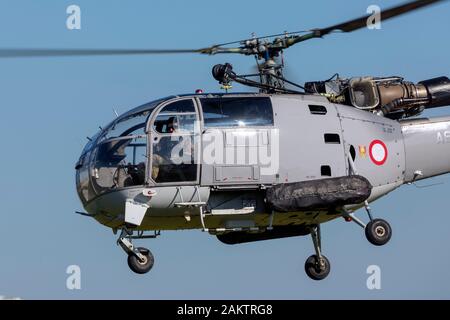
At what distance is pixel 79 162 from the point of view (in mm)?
24422

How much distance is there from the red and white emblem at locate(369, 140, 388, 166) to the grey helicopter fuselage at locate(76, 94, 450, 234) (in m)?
0.03

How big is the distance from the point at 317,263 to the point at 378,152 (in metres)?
2.70

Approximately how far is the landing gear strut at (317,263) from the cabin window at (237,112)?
3.18 meters

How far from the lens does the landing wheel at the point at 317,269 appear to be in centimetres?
2586

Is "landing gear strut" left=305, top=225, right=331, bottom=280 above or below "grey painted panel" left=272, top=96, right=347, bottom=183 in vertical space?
below

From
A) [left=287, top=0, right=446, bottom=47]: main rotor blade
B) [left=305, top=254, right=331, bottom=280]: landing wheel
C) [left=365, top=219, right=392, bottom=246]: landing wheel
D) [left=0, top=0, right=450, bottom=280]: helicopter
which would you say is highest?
[left=287, top=0, right=446, bottom=47]: main rotor blade

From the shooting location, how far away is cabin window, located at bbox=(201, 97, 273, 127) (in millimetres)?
23609

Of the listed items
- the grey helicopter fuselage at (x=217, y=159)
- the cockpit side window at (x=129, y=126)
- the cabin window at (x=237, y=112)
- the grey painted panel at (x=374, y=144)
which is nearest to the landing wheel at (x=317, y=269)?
the grey helicopter fuselage at (x=217, y=159)

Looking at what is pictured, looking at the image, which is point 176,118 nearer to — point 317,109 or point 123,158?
point 123,158

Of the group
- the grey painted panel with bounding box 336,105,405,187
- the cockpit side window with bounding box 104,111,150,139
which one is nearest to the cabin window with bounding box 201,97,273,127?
the cockpit side window with bounding box 104,111,150,139

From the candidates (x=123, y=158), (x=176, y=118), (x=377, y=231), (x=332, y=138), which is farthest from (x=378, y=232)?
(x=123, y=158)

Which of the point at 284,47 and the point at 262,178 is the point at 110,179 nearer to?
the point at 262,178

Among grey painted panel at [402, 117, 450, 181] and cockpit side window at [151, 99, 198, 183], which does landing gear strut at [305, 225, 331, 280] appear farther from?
cockpit side window at [151, 99, 198, 183]
